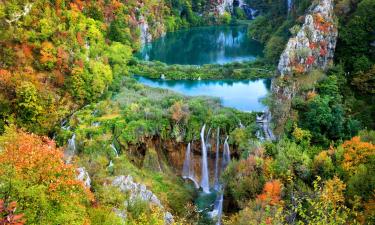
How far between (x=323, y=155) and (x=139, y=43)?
158ft

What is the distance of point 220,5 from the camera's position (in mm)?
101938

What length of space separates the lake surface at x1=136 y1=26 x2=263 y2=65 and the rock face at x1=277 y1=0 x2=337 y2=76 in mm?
19196

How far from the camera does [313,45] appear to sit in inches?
1692

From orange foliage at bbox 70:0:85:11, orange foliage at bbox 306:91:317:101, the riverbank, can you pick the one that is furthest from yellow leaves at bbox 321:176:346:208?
orange foliage at bbox 70:0:85:11

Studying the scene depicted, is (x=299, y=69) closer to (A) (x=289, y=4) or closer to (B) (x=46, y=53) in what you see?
(B) (x=46, y=53)

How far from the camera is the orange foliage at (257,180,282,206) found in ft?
75.7

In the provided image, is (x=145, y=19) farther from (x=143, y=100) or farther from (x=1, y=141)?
(x=1, y=141)

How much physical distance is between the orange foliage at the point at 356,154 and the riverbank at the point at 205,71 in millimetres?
26225

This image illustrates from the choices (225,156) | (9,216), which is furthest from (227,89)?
(9,216)

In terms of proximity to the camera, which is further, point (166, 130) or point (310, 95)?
point (310, 95)

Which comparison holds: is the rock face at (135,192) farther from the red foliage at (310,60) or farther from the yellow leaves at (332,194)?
the red foliage at (310,60)

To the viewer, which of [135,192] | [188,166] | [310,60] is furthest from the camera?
[310,60]

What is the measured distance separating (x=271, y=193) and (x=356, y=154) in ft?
21.9

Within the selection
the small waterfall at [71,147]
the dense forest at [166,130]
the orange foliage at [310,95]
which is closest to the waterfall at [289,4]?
the dense forest at [166,130]
